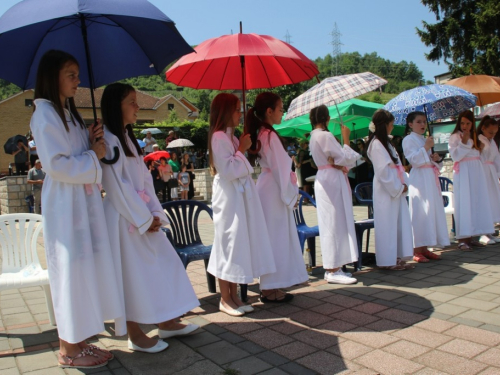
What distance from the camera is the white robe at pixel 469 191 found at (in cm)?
697

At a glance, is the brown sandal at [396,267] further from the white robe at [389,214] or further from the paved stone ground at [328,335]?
the paved stone ground at [328,335]

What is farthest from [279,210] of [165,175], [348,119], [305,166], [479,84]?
[165,175]

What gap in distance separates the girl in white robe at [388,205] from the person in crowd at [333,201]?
53 cm

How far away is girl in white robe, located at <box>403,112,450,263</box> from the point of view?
6320 mm

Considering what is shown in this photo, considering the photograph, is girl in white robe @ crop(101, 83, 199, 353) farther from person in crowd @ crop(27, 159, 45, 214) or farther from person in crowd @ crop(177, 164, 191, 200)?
person in crowd @ crop(177, 164, 191, 200)

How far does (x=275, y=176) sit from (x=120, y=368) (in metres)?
2.28

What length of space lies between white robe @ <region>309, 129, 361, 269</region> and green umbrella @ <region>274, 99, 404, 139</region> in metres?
5.75

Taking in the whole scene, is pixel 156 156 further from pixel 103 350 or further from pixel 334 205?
pixel 103 350

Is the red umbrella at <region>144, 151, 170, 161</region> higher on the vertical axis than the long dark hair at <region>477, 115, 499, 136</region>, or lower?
higher

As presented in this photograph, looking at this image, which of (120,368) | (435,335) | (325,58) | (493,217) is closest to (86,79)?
(120,368)

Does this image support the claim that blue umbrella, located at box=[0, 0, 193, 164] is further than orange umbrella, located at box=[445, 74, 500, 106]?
No

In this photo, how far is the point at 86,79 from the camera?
4.14 m

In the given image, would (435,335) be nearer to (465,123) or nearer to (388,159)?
(388,159)

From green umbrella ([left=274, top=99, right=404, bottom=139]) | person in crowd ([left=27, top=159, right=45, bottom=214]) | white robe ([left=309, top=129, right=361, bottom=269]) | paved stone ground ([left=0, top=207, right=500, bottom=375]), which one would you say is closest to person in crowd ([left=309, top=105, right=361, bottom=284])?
white robe ([left=309, top=129, right=361, bottom=269])
